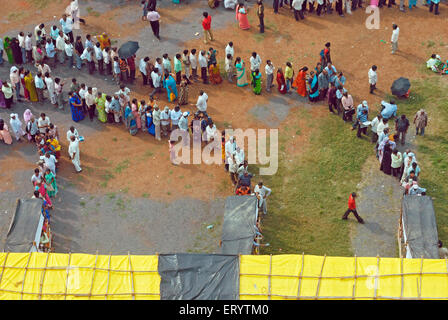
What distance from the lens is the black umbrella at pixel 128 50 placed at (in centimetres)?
2717

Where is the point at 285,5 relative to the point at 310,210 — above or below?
above

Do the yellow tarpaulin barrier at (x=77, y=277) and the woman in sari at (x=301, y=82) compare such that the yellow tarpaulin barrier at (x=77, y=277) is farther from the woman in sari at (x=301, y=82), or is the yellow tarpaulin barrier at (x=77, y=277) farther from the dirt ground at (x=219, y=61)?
the woman in sari at (x=301, y=82)

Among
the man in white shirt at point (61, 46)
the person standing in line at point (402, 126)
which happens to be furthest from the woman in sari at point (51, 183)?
the person standing in line at point (402, 126)

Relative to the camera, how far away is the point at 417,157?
2444 centimetres

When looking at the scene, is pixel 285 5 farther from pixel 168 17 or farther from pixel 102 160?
pixel 102 160

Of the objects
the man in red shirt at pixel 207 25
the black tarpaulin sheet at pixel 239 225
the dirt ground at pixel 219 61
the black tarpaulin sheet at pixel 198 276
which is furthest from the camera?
the man in red shirt at pixel 207 25

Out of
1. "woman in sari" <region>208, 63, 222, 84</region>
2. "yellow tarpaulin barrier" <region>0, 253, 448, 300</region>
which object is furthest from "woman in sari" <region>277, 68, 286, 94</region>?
"yellow tarpaulin barrier" <region>0, 253, 448, 300</region>

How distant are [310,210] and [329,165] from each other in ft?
7.29

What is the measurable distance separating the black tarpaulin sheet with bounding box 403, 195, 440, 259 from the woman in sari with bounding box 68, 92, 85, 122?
12.2 m

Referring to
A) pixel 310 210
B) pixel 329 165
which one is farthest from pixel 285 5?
pixel 310 210

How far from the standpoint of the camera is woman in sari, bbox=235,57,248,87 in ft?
90.0

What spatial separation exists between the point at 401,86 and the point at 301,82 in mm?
3722

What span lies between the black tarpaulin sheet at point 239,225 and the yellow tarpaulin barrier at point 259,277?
60.3 inches

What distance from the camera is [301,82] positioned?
2712cm
